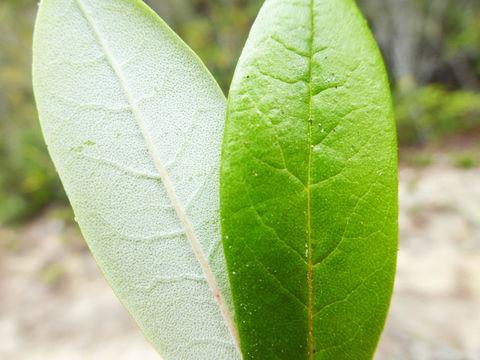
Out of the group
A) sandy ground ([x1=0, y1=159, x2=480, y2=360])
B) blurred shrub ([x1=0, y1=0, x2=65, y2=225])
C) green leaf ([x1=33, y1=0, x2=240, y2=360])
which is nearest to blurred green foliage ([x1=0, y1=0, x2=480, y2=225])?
blurred shrub ([x1=0, y1=0, x2=65, y2=225])

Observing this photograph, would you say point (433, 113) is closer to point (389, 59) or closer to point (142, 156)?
point (389, 59)

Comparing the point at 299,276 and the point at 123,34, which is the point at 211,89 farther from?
the point at 299,276

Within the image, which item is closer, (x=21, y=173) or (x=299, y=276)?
(x=299, y=276)

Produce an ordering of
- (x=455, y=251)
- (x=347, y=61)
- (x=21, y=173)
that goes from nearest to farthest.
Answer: (x=347, y=61) → (x=455, y=251) → (x=21, y=173)

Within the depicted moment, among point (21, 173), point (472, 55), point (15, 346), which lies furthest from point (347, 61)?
point (472, 55)

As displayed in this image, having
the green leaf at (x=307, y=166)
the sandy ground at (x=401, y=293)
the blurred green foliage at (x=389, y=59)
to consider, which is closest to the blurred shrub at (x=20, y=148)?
the blurred green foliage at (x=389, y=59)

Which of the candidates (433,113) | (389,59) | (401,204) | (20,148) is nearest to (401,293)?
(401,204)

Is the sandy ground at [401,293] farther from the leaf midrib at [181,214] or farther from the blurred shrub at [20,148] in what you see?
the leaf midrib at [181,214]

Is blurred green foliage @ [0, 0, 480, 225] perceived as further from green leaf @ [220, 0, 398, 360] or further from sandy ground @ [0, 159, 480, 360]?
green leaf @ [220, 0, 398, 360]
